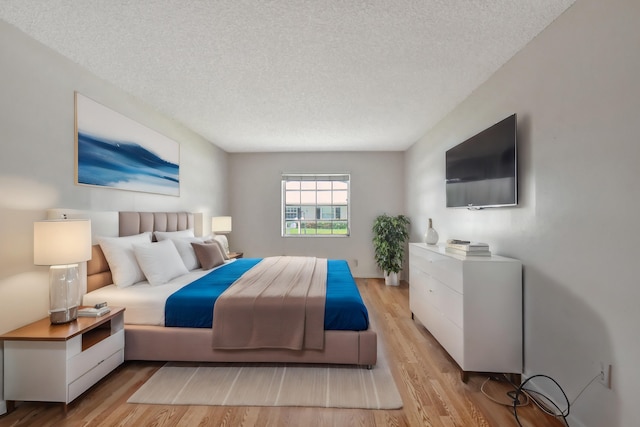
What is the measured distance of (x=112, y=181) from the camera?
2.75 metres

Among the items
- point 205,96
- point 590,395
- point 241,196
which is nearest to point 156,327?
point 205,96

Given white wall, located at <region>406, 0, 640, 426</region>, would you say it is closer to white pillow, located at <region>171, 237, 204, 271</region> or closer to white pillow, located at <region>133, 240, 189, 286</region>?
white pillow, located at <region>133, 240, 189, 286</region>

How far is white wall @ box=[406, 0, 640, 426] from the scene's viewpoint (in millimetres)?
1398

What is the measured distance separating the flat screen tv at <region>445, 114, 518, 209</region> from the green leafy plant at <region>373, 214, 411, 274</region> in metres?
1.95

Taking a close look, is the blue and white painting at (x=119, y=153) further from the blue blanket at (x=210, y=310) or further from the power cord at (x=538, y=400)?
the power cord at (x=538, y=400)

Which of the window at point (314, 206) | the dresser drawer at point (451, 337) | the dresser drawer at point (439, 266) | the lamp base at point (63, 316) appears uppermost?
the window at point (314, 206)

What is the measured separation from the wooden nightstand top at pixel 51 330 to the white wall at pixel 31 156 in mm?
102

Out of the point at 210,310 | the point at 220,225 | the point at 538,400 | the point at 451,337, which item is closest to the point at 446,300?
the point at 451,337

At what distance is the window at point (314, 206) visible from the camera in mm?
5719

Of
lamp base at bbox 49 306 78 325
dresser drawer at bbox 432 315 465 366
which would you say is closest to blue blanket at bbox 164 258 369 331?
lamp base at bbox 49 306 78 325

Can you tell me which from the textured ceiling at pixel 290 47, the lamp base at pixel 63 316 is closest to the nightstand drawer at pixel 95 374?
the lamp base at pixel 63 316

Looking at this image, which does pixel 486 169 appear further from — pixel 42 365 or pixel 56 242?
pixel 42 365

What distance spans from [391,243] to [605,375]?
3.69 metres

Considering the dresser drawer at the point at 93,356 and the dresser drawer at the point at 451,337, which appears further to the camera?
the dresser drawer at the point at 451,337
